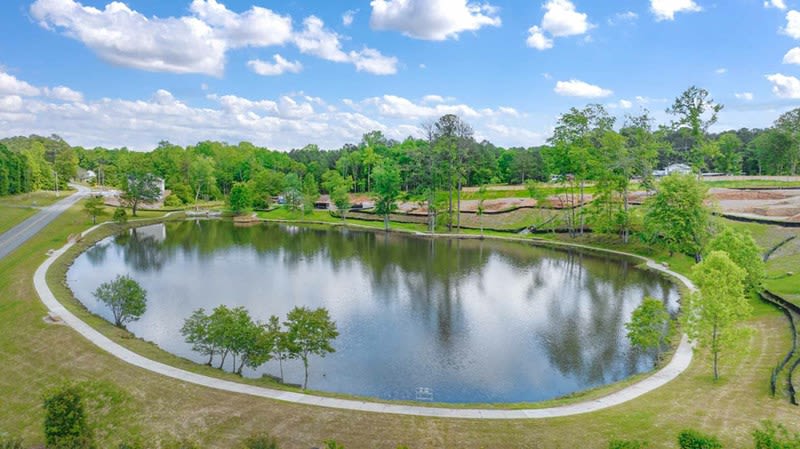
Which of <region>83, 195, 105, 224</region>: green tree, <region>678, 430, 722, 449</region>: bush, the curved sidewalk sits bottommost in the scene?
the curved sidewalk

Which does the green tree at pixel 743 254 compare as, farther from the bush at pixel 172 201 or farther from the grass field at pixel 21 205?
the bush at pixel 172 201

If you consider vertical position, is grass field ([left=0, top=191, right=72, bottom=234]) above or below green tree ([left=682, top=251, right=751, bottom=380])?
above

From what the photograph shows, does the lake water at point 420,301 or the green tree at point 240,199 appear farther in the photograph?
the green tree at point 240,199

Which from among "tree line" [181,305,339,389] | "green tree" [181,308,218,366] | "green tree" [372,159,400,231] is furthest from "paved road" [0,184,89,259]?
"green tree" [372,159,400,231]

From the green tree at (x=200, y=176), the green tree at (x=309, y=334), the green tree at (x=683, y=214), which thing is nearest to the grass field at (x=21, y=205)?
the green tree at (x=200, y=176)

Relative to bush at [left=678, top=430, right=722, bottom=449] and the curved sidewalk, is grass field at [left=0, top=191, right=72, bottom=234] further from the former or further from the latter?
bush at [left=678, top=430, right=722, bottom=449]

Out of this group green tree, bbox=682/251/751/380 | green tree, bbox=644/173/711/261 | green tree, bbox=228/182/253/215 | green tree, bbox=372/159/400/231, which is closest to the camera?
green tree, bbox=682/251/751/380

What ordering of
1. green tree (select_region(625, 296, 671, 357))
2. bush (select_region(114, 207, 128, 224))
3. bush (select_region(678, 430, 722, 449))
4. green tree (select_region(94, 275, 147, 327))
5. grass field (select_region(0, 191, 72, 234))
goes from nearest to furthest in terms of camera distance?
bush (select_region(678, 430, 722, 449)) → green tree (select_region(625, 296, 671, 357)) → green tree (select_region(94, 275, 147, 327)) → grass field (select_region(0, 191, 72, 234)) → bush (select_region(114, 207, 128, 224))
